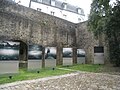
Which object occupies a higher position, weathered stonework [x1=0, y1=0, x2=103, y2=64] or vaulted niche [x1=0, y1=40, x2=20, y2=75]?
weathered stonework [x1=0, y1=0, x2=103, y2=64]

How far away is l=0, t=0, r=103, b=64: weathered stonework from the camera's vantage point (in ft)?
44.5

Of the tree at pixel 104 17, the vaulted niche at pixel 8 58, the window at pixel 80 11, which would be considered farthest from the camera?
the window at pixel 80 11

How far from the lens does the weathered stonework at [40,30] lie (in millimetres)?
13570

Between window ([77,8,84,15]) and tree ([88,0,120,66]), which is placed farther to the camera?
window ([77,8,84,15])

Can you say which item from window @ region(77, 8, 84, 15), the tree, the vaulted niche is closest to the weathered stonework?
the vaulted niche

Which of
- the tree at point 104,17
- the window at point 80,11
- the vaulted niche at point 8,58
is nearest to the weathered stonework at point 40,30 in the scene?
the vaulted niche at point 8,58

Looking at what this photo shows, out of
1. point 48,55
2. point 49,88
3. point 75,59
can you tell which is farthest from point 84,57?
point 49,88

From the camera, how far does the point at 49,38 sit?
16391mm

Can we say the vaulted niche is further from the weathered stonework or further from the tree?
the tree

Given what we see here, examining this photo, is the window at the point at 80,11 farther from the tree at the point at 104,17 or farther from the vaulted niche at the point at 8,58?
the vaulted niche at the point at 8,58

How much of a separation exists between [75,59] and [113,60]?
4.76 metres

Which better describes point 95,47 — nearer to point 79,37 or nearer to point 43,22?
point 79,37

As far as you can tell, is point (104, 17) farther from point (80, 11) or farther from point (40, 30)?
point (80, 11)

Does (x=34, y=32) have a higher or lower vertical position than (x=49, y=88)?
higher
